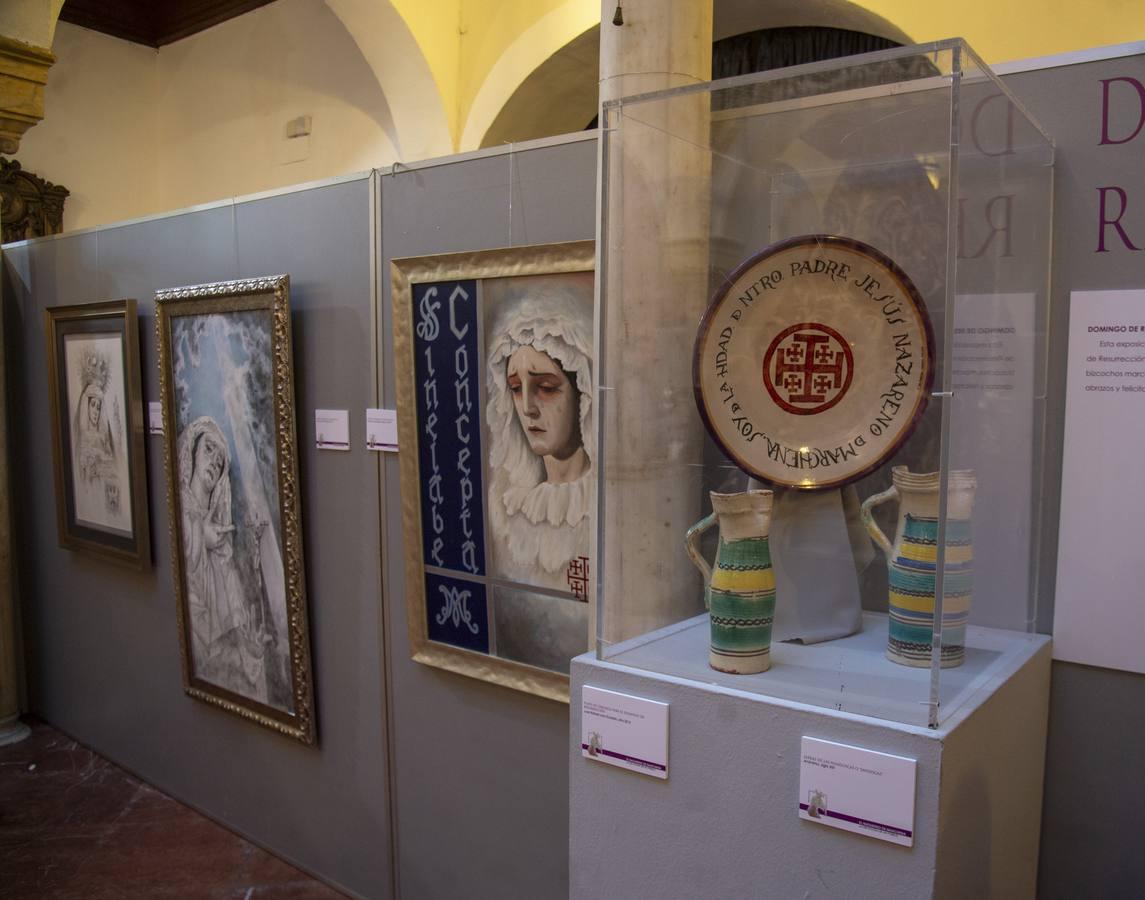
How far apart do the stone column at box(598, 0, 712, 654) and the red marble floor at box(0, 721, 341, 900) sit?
2.05 meters

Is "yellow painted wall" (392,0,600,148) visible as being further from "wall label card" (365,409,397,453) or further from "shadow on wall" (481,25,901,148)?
"wall label card" (365,409,397,453)

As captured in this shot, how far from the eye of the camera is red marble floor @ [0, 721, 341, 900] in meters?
3.43

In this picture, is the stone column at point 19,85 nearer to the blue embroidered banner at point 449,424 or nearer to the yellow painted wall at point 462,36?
the yellow painted wall at point 462,36

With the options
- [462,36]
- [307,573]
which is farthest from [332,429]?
[462,36]

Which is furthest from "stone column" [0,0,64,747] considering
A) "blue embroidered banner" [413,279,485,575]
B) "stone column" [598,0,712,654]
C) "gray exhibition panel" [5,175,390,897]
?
"stone column" [598,0,712,654]

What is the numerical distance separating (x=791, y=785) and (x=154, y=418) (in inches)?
126

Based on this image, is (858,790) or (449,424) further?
(449,424)

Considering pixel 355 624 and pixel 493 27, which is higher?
pixel 493 27

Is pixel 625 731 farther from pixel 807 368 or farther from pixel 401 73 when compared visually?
pixel 401 73

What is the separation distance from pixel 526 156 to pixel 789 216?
107 cm

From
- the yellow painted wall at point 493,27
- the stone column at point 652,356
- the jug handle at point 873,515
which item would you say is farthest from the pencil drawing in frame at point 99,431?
the jug handle at point 873,515

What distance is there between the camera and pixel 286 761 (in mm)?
3510

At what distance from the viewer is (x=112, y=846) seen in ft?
12.3

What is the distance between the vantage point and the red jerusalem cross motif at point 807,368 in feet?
5.40
